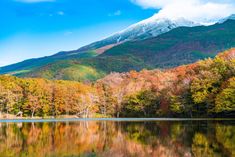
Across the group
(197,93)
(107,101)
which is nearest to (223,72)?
(197,93)

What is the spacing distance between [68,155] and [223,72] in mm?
62659

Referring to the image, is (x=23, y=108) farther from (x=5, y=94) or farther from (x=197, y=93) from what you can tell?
(x=197, y=93)

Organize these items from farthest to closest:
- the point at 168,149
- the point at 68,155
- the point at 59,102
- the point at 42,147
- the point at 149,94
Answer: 1. the point at 59,102
2. the point at 149,94
3. the point at 42,147
4. the point at 168,149
5. the point at 68,155

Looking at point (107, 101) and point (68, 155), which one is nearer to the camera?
point (68, 155)

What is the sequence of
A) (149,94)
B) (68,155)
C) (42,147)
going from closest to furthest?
(68,155)
(42,147)
(149,94)

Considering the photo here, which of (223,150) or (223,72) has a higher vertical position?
(223,72)

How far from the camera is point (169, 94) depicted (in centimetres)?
9594

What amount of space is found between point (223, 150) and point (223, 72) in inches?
2329

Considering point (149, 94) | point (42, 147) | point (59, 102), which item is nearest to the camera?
point (42, 147)

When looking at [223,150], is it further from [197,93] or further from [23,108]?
[23,108]

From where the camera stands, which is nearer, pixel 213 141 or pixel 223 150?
pixel 223 150

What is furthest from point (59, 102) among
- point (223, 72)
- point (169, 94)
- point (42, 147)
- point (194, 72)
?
point (42, 147)

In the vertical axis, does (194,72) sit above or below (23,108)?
above

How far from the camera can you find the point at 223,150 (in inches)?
1000
